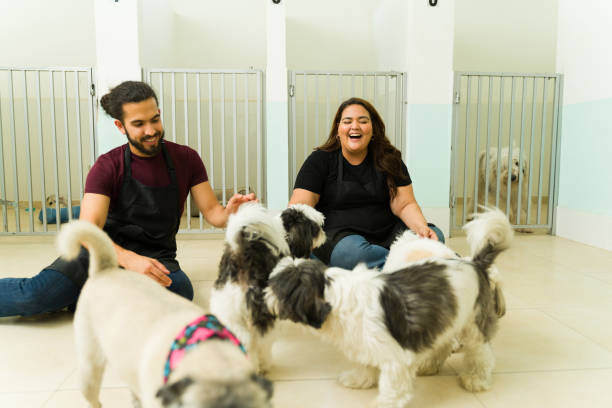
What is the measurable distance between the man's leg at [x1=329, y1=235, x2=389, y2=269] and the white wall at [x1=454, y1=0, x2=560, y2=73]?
5446 mm

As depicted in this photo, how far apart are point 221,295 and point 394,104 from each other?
3571 millimetres

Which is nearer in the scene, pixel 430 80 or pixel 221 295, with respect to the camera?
pixel 221 295

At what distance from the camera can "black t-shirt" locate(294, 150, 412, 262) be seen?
262 cm

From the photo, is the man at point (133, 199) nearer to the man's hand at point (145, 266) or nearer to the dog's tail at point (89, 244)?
the man's hand at point (145, 266)

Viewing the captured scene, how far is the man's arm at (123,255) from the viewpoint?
194 centimetres

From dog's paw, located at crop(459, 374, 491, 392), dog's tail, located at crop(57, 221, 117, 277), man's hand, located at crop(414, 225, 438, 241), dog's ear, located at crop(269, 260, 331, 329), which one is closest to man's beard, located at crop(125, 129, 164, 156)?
dog's tail, located at crop(57, 221, 117, 277)

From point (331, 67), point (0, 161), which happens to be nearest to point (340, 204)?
point (0, 161)

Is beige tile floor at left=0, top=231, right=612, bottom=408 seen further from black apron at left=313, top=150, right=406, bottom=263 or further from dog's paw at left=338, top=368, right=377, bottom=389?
black apron at left=313, top=150, right=406, bottom=263

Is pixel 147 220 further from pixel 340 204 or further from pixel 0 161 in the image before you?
pixel 0 161

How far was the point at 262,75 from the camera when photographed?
474 centimetres

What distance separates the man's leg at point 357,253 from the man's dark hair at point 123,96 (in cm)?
128

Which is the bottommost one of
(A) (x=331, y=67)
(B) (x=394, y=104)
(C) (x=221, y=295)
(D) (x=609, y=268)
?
(D) (x=609, y=268)

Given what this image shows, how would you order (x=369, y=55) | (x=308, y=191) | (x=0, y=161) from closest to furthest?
1. (x=308, y=191)
2. (x=0, y=161)
3. (x=369, y=55)

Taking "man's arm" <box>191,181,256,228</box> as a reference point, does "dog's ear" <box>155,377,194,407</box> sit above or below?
below
